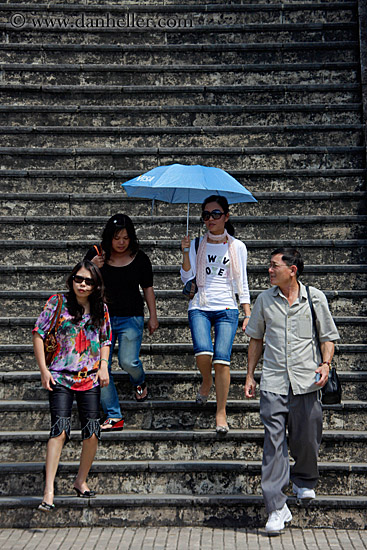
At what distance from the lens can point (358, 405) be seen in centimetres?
688

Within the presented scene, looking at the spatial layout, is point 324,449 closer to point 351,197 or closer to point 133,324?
point 133,324

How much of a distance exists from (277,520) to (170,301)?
2922mm

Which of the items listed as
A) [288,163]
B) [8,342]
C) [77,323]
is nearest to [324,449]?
[77,323]

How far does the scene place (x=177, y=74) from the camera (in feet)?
35.2

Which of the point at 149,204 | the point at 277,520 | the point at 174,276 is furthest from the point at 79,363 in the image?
the point at 149,204

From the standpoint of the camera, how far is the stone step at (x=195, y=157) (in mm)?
9664

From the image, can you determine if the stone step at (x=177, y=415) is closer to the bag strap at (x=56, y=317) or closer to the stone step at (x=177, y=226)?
the bag strap at (x=56, y=317)

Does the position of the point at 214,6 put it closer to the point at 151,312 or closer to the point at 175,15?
the point at 175,15

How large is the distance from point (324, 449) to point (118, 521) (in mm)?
1740

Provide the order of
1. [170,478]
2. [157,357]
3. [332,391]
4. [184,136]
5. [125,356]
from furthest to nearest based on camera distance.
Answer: [184,136] < [157,357] < [125,356] < [170,478] < [332,391]

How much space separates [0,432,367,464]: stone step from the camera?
6695 mm

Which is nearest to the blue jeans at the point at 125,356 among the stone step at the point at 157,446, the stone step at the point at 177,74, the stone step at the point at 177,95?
the stone step at the point at 157,446

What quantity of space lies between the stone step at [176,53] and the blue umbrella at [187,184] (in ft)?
12.7

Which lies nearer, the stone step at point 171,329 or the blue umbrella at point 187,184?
the blue umbrella at point 187,184
